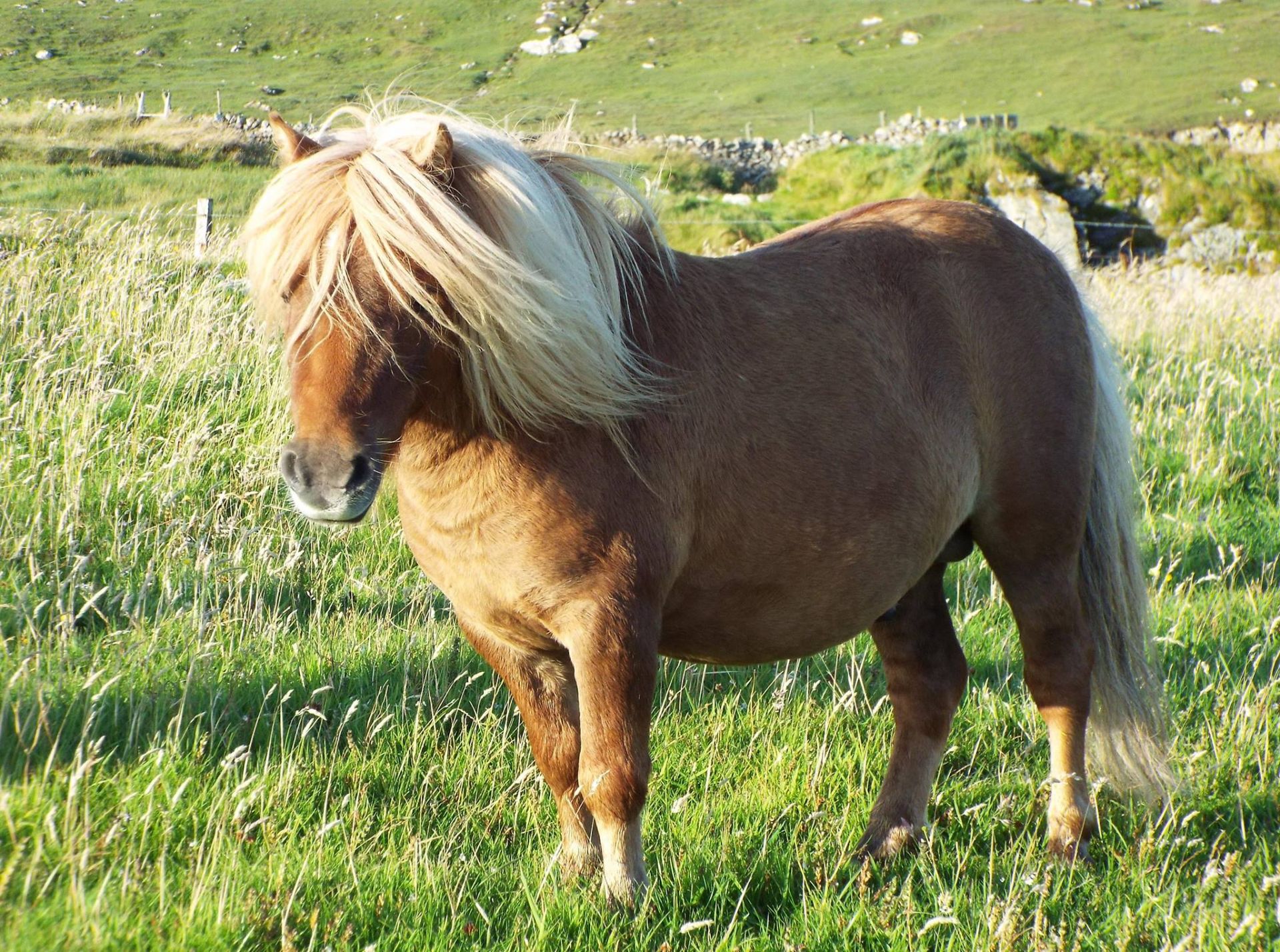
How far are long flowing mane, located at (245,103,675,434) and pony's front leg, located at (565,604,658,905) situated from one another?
44cm

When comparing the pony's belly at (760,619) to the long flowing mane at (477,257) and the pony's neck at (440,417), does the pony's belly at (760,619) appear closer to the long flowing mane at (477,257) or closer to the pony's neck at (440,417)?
the long flowing mane at (477,257)

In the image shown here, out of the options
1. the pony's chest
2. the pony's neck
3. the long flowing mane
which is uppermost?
the long flowing mane

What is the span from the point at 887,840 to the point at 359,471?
6.45 ft

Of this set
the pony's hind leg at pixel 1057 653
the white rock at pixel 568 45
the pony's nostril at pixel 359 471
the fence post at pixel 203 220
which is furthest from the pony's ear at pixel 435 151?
the white rock at pixel 568 45

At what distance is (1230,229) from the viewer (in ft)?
44.8

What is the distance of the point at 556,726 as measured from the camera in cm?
254

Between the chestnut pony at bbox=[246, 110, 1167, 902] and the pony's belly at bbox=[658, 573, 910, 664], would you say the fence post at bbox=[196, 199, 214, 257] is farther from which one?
the pony's belly at bbox=[658, 573, 910, 664]

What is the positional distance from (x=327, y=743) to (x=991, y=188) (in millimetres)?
13266

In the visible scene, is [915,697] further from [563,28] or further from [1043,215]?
[563,28]

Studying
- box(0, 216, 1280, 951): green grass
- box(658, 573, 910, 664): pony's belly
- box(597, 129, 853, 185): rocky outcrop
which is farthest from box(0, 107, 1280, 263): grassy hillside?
box(658, 573, 910, 664): pony's belly

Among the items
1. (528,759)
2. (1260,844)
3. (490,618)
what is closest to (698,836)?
(528,759)

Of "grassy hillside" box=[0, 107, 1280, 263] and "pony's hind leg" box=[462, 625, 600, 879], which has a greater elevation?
"pony's hind leg" box=[462, 625, 600, 879]

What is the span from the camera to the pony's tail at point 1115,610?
3.21 m

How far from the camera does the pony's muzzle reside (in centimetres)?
180
